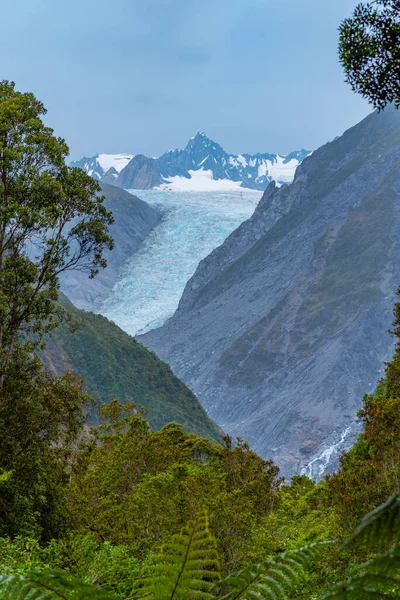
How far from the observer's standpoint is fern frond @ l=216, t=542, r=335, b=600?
2.46 m

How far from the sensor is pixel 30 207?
16062 mm

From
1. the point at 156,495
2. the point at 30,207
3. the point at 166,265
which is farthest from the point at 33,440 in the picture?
the point at 166,265

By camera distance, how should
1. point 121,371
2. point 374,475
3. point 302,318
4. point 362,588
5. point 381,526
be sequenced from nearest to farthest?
point 362,588 < point 381,526 < point 374,475 < point 121,371 < point 302,318

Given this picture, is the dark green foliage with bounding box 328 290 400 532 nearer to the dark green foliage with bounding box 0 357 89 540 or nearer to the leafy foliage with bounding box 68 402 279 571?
the leafy foliage with bounding box 68 402 279 571

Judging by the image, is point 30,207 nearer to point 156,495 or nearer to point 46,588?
point 156,495

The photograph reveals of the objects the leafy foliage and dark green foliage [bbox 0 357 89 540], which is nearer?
the leafy foliage

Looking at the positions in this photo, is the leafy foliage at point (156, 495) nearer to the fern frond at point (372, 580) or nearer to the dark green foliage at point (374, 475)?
the dark green foliage at point (374, 475)

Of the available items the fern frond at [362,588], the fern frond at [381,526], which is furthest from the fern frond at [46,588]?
the fern frond at [381,526]

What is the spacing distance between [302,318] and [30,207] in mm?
136092

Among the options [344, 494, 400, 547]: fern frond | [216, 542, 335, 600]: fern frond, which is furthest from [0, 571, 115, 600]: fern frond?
[344, 494, 400, 547]: fern frond

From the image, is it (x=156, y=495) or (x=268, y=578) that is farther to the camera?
(x=156, y=495)

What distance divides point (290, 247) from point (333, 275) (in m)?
28.8

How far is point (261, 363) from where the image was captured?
479 feet

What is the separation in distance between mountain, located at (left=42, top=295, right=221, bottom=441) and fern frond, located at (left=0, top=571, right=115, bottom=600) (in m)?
82.5
